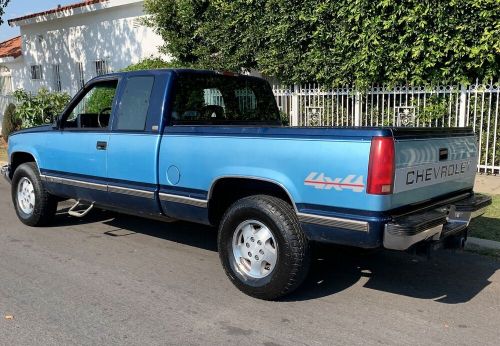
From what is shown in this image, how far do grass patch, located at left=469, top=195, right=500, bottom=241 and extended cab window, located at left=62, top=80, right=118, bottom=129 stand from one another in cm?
443

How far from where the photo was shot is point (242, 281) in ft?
14.1

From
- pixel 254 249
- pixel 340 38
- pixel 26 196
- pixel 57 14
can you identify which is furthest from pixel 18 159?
pixel 57 14

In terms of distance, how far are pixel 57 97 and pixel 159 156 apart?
11.9m

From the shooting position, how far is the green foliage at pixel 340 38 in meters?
8.90

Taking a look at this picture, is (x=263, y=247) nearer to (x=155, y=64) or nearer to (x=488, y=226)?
(x=488, y=226)

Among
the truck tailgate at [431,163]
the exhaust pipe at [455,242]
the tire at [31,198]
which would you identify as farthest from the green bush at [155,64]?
the exhaust pipe at [455,242]

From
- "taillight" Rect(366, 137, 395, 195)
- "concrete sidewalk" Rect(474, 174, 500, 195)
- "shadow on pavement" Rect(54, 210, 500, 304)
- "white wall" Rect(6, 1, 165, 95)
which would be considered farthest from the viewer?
"white wall" Rect(6, 1, 165, 95)

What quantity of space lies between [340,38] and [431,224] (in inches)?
283

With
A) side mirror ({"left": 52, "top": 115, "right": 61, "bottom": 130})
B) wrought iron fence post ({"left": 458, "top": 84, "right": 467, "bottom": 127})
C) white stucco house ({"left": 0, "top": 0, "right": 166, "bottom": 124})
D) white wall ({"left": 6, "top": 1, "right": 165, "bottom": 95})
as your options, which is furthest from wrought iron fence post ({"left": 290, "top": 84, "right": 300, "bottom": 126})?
side mirror ({"left": 52, "top": 115, "right": 61, "bottom": 130})

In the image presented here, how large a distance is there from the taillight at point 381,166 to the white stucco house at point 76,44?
12.9 metres

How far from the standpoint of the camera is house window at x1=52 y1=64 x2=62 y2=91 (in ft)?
63.5

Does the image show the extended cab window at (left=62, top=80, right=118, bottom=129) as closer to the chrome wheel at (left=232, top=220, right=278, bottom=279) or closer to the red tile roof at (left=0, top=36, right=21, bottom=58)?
the chrome wheel at (left=232, top=220, right=278, bottom=279)

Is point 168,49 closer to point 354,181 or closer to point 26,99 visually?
point 26,99

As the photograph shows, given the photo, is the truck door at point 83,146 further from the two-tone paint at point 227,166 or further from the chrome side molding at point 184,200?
the chrome side molding at point 184,200
